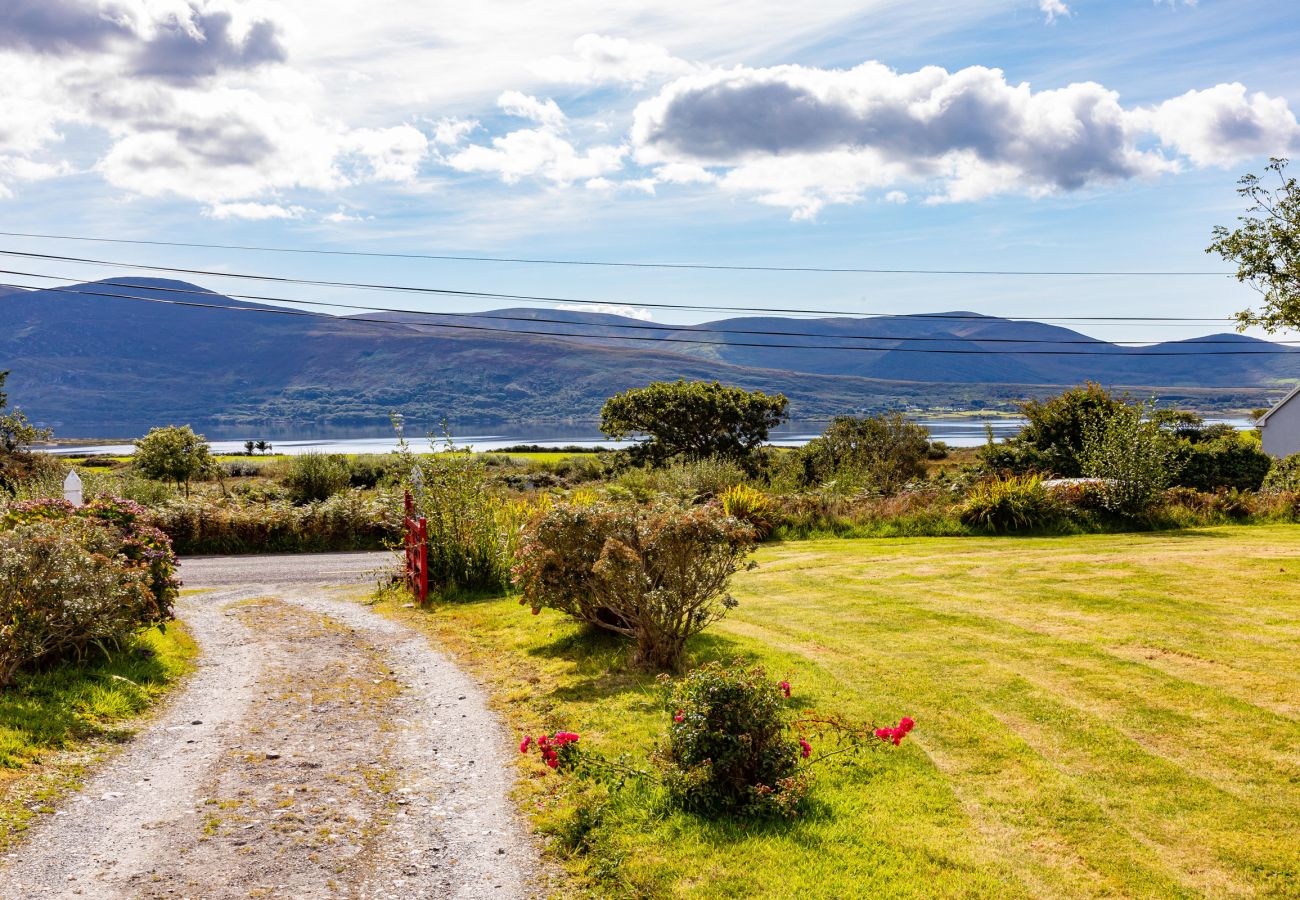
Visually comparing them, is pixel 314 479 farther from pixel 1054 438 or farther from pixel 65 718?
pixel 65 718

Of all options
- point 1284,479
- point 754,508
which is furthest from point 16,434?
point 1284,479

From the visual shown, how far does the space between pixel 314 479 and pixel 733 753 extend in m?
31.8

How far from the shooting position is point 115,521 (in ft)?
38.7

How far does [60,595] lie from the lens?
29.1 ft

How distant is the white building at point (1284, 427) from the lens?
48688mm

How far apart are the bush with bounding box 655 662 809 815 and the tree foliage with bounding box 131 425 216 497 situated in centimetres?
3149

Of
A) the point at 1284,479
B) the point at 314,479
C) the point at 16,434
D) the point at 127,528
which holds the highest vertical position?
the point at 127,528

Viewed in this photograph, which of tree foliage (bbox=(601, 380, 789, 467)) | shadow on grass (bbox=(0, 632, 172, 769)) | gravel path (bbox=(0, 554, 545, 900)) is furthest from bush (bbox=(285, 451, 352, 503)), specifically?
shadow on grass (bbox=(0, 632, 172, 769))

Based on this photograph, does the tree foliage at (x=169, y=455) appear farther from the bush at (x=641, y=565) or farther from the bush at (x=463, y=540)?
the bush at (x=641, y=565)

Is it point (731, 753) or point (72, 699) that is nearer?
point (731, 753)

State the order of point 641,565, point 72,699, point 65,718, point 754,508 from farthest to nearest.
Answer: point 754,508 → point 641,565 → point 72,699 → point 65,718

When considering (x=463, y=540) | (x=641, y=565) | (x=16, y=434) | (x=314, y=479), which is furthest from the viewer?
(x=16, y=434)

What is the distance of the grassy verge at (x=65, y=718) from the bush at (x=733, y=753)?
161 inches

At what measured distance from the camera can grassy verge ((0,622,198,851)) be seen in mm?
6477
